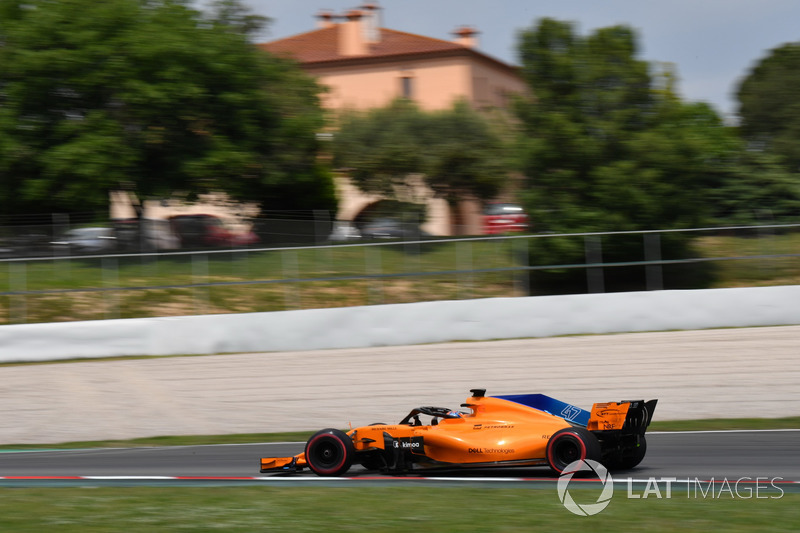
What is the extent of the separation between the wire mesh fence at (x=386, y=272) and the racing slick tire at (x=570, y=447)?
12.7 meters

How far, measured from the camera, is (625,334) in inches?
770

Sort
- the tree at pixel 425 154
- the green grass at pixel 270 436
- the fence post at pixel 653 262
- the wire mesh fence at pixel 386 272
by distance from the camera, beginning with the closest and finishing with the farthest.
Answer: the green grass at pixel 270 436
the fence post at pixel 653 262
the wire mesh fence at pixel 386 272
the tree at pixel 425 154

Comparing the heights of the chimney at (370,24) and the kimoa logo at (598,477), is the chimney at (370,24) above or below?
above

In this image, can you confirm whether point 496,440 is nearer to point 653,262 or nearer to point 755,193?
point 653,262

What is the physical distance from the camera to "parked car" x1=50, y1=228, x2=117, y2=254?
22750 millimetres

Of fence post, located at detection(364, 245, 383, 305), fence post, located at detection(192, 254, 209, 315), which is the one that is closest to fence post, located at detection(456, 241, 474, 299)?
fence post, located at detection(364, 245, 383, 305)

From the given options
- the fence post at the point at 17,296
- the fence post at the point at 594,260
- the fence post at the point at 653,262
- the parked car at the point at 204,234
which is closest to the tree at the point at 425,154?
the parked car at the point at 204,234

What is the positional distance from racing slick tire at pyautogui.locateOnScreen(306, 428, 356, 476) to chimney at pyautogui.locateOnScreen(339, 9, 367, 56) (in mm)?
43733

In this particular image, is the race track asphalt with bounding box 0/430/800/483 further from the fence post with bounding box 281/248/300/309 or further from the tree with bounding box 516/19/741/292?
the tree with bounding box 516/19/741/292

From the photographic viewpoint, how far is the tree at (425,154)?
33469 mm

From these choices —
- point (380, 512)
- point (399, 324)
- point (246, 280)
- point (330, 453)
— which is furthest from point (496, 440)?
point (246, 280)

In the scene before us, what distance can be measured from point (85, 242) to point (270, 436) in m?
11.0

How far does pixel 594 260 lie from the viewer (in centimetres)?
2128

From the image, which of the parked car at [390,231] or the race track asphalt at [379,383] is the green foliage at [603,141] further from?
the race track asphalt at [379,383]
